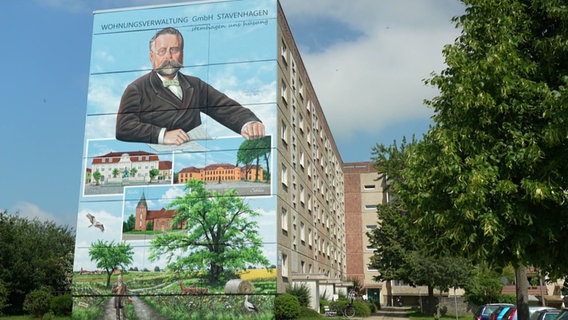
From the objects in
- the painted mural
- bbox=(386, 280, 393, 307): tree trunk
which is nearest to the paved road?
the painted mural

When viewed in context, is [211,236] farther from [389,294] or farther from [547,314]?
[389,294]

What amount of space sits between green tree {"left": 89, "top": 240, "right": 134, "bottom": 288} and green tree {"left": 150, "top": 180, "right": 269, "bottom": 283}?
1651 mm

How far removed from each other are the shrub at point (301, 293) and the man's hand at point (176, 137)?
10737mm

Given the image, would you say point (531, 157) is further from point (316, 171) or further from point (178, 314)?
point (316, 171)

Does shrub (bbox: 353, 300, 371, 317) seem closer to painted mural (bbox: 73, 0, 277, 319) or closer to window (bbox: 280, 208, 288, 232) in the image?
window (bbox: 280, 208, 288, 232)

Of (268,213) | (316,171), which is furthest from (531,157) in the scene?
(316,171)

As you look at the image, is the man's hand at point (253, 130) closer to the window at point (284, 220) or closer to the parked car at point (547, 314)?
the window at point (284, 220)

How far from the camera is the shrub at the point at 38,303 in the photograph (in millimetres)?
35594

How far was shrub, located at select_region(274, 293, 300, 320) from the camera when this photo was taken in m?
29.4

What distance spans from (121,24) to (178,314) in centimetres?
1857

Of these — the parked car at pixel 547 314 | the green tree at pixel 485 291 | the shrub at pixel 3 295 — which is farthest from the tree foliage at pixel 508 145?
the green tree at pixel 485 291

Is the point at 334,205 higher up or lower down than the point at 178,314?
higher up

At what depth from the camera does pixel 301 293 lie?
33.1 m

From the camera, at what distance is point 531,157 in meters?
9.23
